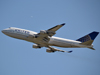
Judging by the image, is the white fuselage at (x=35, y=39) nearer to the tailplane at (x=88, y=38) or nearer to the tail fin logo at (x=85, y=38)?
the tailplane at (x=88, y=38)

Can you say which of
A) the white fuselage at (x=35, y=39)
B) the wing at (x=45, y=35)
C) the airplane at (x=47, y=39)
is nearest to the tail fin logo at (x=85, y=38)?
the airplane at (x=47, y=39)

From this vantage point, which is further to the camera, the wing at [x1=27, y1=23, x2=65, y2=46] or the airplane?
the airplane

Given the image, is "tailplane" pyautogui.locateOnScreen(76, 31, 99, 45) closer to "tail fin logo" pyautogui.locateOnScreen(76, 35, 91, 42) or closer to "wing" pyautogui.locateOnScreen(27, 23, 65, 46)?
"tail fin logo" pyautogui.locateOnScreen(76, 35, 91, 42)

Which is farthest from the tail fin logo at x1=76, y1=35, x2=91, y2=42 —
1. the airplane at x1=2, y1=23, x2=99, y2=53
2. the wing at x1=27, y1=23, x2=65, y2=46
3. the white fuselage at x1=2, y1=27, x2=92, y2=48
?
the wing at x1=27, y1=23, x2=65, y2=46

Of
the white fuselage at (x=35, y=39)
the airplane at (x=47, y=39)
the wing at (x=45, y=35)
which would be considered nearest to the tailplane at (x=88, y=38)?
the airplane at (x=47, y=39)

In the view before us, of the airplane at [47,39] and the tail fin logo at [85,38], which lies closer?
the airplane at [47,39]

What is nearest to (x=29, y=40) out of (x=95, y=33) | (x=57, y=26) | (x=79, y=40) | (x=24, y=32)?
(x=24, y=32)

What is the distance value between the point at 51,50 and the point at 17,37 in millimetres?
12728

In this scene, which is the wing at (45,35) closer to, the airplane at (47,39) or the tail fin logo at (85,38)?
the airplane at (47,39)

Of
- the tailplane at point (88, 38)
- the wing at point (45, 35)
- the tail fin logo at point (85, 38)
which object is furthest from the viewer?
the tail fin logo at point (85, 38)

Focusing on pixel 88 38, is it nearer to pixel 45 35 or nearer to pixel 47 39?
pixel 47 39

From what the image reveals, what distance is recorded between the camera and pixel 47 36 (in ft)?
163

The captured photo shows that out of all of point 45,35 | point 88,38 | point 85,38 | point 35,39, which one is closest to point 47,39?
point 45,35

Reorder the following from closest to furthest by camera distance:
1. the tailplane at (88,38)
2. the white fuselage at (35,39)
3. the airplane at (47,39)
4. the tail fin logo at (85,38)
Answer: the tailplane at (88,38), the airplane at (47,39), the white fuselage at (35,39), the tail fin logo at (85,38)
